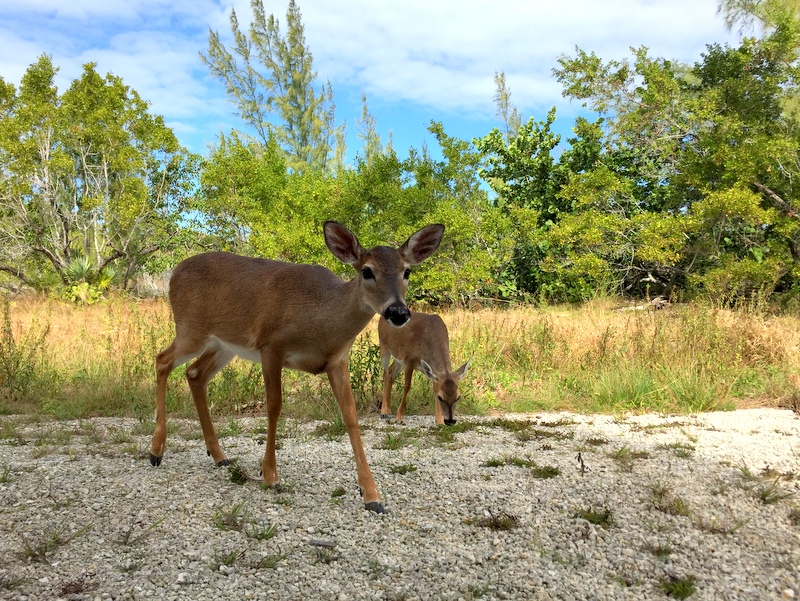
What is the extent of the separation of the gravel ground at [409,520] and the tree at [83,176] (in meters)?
19.4

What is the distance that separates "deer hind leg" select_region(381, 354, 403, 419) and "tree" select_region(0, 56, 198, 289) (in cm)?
1734

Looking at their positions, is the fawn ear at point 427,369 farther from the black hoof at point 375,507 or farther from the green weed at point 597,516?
the green weed at point 597,516

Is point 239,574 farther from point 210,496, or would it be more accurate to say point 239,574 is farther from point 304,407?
point 304,407

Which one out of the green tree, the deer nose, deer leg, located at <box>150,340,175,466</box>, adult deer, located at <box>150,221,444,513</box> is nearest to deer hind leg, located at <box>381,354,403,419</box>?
adult deer, located at <box>150,221,444,513</box>

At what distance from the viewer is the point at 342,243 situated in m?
4.08

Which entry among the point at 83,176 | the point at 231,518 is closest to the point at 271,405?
the point at 231,518

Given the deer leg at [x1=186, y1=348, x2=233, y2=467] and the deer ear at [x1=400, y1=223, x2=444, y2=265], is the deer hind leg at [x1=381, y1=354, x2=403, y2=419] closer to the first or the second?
the deer leg at [x1=186, y1=348, x2=233, y2=467]

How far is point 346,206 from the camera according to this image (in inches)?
601

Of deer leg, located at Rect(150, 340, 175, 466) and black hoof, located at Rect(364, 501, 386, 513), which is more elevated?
deer leg, located at Rect(150, 340, 175, 466)

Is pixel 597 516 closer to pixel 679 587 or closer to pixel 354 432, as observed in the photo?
pixel 679 587

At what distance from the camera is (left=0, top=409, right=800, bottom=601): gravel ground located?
2.80 meters

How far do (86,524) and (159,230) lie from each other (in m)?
23.7

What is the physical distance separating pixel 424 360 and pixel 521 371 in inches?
103

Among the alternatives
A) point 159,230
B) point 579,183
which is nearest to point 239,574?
point 579,183
